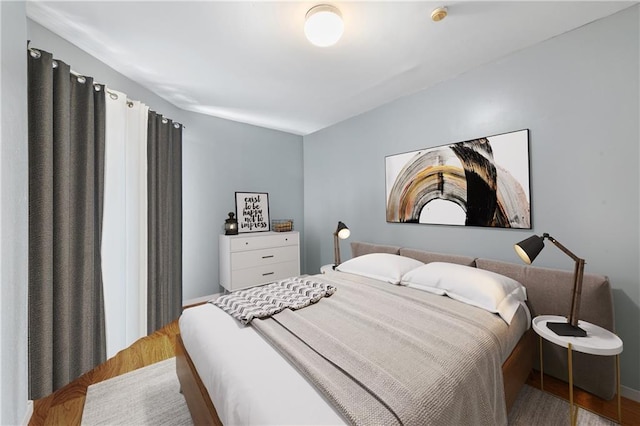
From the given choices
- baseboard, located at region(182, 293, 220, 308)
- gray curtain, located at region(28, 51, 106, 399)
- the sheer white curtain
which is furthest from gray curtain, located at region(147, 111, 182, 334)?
gray curtain, located at region(28, 51, 106, 399)

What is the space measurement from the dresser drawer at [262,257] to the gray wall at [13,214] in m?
1.92

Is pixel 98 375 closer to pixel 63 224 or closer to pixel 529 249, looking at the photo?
pixel 63 224

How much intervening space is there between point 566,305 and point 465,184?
1127 millimetres

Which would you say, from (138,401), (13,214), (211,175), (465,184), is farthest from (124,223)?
(465,184)

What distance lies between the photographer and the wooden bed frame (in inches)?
48.2

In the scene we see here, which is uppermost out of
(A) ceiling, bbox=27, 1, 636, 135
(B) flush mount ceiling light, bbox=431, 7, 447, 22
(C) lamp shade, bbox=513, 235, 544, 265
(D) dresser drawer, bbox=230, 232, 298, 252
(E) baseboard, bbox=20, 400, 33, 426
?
(A) ceiling, bbox=27, 1, 636, 135

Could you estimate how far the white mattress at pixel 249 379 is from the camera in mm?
896

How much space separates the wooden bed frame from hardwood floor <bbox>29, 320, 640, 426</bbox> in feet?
0.97

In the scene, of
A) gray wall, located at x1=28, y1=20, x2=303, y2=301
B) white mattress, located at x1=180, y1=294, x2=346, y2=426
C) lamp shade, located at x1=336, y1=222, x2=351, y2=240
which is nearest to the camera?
white mattress, located at x1=180, y1=294, x2=346, y2=426

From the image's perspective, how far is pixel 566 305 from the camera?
179 centimetres

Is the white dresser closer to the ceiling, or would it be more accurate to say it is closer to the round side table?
the ceiling

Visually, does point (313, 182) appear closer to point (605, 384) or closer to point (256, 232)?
point (256, 232)

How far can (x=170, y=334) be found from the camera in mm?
2656

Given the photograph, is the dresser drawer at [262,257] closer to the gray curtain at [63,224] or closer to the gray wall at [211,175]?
the gray wall at [211,175]
